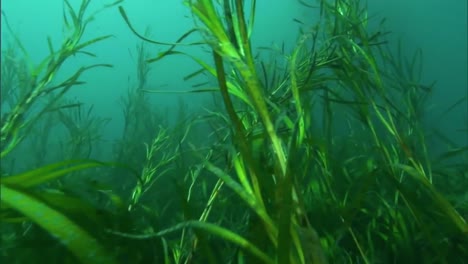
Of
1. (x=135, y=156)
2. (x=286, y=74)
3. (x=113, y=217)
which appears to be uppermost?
(x=286, y=74)

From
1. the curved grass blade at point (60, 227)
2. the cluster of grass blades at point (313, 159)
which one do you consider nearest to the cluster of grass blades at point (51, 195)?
the curved grass blade at point (60, 227)

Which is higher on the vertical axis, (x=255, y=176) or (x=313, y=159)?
(x=255, y=176)

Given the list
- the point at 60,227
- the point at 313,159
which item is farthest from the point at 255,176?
the point at 313,159

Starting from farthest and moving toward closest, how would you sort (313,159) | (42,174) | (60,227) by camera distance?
(313,159) → (42,174) → (60,227)

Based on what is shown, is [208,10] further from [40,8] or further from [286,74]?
[40,8]

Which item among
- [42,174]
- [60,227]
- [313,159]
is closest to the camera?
[60,227]

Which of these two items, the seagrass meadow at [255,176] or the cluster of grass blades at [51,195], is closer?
the cluster of grass blades at [51,195]

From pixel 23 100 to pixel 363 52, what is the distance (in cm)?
138

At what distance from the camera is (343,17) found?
1.84 metres

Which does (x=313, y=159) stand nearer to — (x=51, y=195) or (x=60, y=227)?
(x=51, y=195)

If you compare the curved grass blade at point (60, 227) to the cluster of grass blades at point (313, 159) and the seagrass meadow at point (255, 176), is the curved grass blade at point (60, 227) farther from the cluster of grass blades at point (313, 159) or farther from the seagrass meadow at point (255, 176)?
the cluster of grass blades at point (313, 159)

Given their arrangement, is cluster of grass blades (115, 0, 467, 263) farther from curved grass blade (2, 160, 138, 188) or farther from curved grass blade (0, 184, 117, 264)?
curved grass blade (2, 160, 138, 188)

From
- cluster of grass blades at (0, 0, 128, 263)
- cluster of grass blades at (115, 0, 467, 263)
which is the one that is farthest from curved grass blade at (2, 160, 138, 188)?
cluster of grass blades at (115, 0, 467, 263)

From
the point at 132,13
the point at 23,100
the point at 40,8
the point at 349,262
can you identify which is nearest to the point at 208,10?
the point at 23,100
